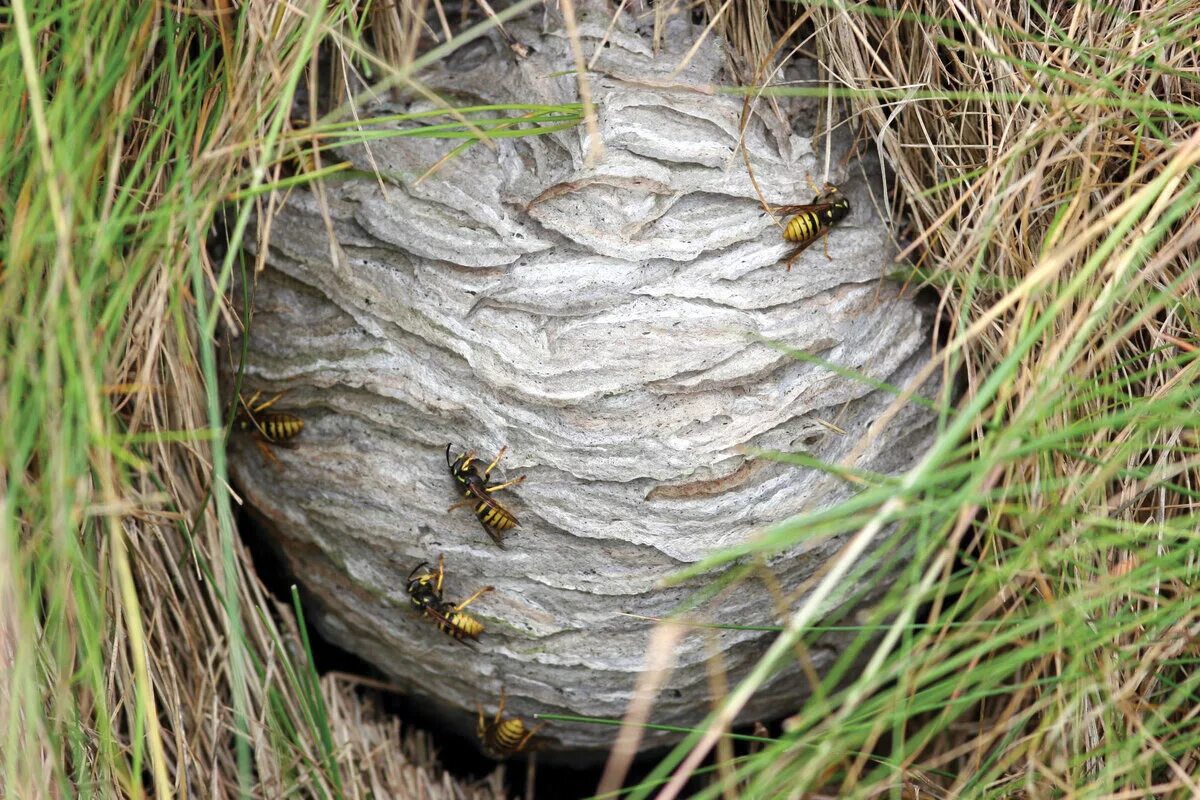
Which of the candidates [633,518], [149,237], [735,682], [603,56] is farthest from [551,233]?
[735,682]

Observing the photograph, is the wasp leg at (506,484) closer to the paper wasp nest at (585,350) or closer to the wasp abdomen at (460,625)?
the paper wasp nest at (585,350)

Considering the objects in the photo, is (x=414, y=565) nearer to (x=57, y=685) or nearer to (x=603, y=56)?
(x=57, y=685)

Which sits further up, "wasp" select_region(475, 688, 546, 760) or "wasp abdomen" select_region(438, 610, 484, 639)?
"wasp abdomen" select_region(438, 610, 484, 639)

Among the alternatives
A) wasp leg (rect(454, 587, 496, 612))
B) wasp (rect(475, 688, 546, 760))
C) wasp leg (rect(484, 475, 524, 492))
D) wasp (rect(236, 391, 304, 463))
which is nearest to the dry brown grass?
wasp (rect(236, 391, 304, 463))

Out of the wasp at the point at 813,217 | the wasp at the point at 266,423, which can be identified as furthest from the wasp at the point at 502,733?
the wasp at the point at 813,217

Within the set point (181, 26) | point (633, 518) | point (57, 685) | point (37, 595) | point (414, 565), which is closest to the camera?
→ point (37, 595)

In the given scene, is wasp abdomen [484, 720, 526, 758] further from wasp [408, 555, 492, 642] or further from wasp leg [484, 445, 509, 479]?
wasp leg [484, 445, 509, 479]
